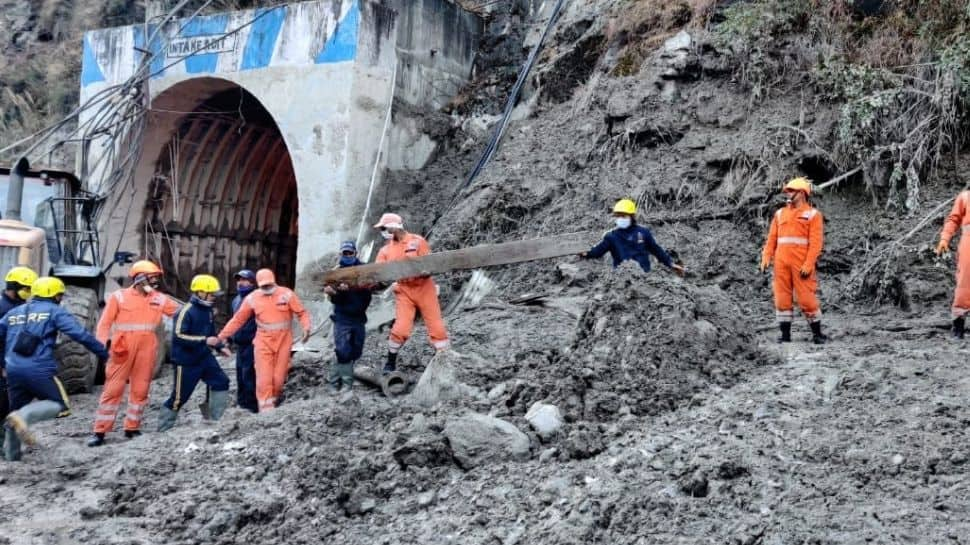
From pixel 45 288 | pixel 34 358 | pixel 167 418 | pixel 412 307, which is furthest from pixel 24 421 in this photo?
pixel 412 307

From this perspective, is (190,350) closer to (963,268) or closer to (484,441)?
(484,441)

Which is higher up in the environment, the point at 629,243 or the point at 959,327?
the point at 629,243

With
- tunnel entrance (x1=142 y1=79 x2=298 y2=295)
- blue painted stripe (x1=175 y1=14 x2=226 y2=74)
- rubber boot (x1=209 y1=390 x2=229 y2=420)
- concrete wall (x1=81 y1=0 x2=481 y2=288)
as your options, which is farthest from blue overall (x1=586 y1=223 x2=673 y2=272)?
tunnel entrance (x1=142 y1=79 x2=298 y2=295)

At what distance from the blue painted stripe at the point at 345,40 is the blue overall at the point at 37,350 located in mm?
5791

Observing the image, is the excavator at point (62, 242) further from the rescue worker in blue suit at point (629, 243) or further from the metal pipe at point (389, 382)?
the rescue worker in blue suit at point (629, 243)

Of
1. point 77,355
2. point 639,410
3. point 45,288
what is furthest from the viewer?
point 77,355

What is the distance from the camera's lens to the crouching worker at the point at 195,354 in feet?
22.1

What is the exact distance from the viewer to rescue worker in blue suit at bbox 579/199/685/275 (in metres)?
6.55

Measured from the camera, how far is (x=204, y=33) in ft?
39.5

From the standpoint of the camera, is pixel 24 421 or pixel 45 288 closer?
pixel 24 421

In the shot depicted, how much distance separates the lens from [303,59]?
11.2 metres

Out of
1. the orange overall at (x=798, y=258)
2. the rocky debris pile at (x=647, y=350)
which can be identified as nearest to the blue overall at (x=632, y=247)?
the rocky debris pile at (x=647, y=350)

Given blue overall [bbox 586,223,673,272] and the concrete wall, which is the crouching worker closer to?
blue overall [bbox 586,223,673,272]

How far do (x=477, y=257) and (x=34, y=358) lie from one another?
3212mm
